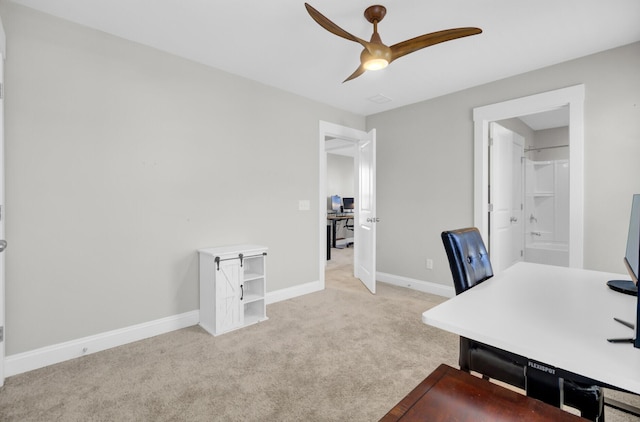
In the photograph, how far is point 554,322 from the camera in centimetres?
98

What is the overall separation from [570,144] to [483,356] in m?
2.50

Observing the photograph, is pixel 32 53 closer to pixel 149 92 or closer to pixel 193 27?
pixel 149 92

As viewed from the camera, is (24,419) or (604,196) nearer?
(24,419)

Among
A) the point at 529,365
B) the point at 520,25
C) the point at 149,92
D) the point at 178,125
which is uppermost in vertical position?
the point at 520,25

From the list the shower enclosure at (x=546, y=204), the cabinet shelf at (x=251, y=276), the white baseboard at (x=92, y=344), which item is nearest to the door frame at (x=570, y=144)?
the shower enclosure at (x=546, y=204)

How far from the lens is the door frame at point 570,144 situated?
2.70m

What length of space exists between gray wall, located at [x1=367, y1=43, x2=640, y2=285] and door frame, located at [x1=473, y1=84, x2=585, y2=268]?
56mm

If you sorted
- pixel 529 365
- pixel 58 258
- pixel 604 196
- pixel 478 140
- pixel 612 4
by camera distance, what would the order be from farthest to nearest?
1. pixel 478 140
2. pixel 604 196
3. pixel 58 258
4. pixel 612 4
5. pixel 529 365

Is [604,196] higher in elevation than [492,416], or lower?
higher

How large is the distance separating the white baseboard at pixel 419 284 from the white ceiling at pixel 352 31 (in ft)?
7.83

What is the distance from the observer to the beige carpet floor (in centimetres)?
164

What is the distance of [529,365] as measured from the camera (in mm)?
955

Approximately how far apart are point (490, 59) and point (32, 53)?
3.62 meters

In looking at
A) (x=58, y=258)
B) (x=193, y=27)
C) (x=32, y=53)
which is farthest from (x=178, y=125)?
(x=58, y=258)
